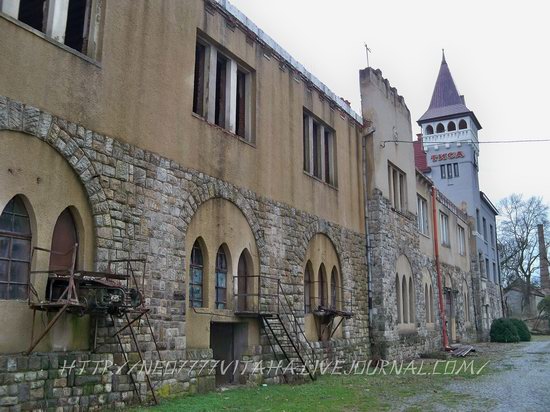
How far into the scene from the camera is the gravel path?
384 inches

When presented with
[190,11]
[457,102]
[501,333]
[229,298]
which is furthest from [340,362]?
[457,102]

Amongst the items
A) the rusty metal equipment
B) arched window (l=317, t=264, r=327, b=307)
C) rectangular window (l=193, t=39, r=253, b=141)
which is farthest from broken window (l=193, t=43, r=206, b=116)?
arched window (l=317, t=264, r=327, b=307)

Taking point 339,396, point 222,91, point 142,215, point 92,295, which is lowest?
point 339,396

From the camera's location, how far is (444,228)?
29516mm

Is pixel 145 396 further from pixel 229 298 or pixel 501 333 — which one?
pixel 501 333

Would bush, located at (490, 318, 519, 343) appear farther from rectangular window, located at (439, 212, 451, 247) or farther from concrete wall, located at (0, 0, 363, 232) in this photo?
concrete wall, located at (0, 0, 363, 232)

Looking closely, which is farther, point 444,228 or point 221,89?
point 444,228

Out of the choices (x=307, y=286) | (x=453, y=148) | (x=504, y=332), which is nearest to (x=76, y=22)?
(x=307, y=286)

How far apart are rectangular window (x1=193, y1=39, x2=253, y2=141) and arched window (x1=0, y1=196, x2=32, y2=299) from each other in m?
4.88

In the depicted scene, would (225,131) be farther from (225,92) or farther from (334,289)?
(334,289)

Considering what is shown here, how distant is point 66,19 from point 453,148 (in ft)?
121

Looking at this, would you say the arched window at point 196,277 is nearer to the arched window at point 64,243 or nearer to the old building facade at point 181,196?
the old building facade at point 181,196

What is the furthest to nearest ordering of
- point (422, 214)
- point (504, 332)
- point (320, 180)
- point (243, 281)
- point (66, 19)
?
1. point (504, 332)
2. point (422, 214)
3. point (320, 180)
4. point (243, 281)
5. point (66, 19)

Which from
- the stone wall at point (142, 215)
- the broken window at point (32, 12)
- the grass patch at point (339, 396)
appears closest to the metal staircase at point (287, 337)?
the stone wall at point (142, 215)
